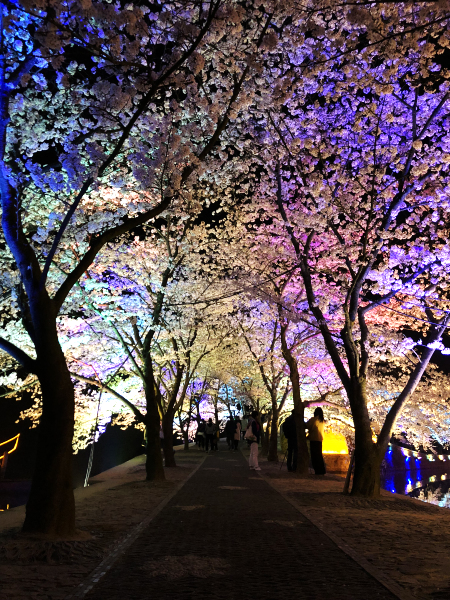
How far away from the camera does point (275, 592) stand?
12.7 feet

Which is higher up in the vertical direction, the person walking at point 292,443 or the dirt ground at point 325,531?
the person walking at point 292,443

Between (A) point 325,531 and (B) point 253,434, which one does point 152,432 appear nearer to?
(B) point 253,434

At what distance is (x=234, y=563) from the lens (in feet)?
15.4

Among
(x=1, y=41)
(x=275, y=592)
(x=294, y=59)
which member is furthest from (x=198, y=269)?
(x=275, y=592)

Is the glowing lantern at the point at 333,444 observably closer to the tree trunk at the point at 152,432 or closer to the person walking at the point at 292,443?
the person walking at the point at 292,443

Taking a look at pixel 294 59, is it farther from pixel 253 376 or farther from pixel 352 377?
pixel 253 376

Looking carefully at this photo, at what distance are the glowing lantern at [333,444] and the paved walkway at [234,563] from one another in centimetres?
981

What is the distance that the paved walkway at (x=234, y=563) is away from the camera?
12.6 feet

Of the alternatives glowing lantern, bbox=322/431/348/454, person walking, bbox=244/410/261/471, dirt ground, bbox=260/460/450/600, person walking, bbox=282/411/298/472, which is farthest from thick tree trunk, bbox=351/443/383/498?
glowing lantern, bbox=322/431/348/454

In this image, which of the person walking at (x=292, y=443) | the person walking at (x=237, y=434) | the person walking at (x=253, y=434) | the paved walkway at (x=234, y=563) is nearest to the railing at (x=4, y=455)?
the person walking at (x=253, y=434)

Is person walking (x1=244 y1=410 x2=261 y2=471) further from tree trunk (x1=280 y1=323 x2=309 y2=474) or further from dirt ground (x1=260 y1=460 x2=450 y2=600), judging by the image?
dirt ground (x1=260 y1=460 x2=450 y2=600)

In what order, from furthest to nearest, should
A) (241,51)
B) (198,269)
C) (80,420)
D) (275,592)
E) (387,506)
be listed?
(80,420) → (198,269) → (387,506) → (241,51) → (275,592)

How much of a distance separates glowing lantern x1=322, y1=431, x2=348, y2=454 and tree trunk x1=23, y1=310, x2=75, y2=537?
1291 cm

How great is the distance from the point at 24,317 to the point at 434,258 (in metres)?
8.61
